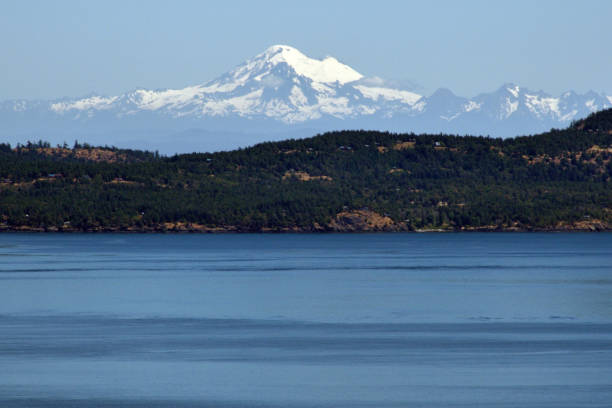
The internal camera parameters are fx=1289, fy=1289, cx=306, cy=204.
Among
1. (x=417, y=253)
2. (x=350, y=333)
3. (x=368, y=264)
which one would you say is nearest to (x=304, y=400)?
(x=350, y=333)

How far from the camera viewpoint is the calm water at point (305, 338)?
45875 millimetres

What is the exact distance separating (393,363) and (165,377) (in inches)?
385

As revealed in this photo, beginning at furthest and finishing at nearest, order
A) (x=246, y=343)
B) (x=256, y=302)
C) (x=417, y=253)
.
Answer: (x=417, y=253) < (x=256, y=302) < (x=246, y=343)

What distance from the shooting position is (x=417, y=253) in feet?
560

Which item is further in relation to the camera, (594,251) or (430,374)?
(594,251)

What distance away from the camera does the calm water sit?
45.9 metres

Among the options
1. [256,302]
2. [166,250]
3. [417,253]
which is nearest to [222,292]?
[256,302]

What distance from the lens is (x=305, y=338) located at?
205ft

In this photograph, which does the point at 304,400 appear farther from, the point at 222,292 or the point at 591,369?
the point at 222,292

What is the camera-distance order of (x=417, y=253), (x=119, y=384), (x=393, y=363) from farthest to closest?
(x=417, y=253) < (x=393, y=363) < (x=119, y=384)

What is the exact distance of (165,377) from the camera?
162ft

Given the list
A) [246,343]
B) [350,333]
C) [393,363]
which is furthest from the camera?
[350,333]

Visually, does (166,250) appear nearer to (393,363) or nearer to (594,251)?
(594,251)

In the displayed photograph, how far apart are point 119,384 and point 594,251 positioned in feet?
446
